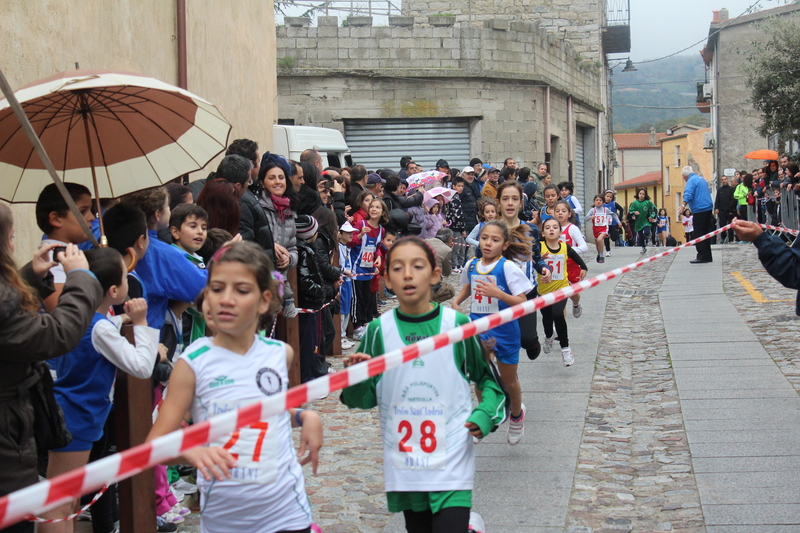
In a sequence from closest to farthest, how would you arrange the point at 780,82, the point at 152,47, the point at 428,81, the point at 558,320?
the point at 558,320 → the point at 152,47 → the point at 780,82 → the point at 428,81

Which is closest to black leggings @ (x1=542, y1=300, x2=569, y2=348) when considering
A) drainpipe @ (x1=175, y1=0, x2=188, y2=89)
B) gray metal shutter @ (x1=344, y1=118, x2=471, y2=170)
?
drainpipe @ (x1=175, y1=0, x2=188, y2=89)

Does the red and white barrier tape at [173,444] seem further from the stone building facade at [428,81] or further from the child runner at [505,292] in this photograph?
the stone building facade at [428,81]

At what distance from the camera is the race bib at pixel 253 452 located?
302cm

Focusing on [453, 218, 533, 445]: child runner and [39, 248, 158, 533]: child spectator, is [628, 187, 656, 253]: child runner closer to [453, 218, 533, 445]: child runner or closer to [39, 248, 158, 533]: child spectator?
[453, 218, 533, 445]: child runner

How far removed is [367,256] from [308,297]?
2.72 m

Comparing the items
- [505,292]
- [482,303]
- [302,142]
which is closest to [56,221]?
[505,292]

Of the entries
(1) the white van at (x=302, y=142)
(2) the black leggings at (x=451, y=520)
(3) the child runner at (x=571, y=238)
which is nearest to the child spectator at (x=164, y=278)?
(2) the black leggings at (x=451, y=520)

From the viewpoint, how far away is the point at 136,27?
35.2 feet

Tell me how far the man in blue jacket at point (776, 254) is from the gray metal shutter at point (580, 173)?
25.8 metres

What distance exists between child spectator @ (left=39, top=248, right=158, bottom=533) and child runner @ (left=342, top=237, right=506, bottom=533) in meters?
0.98

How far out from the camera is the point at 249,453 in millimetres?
3031

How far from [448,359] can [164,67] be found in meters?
9.29

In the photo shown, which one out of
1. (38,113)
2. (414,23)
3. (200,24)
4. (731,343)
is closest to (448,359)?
→ (38,113)

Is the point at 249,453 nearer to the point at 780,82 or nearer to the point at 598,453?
the point at 598,453
